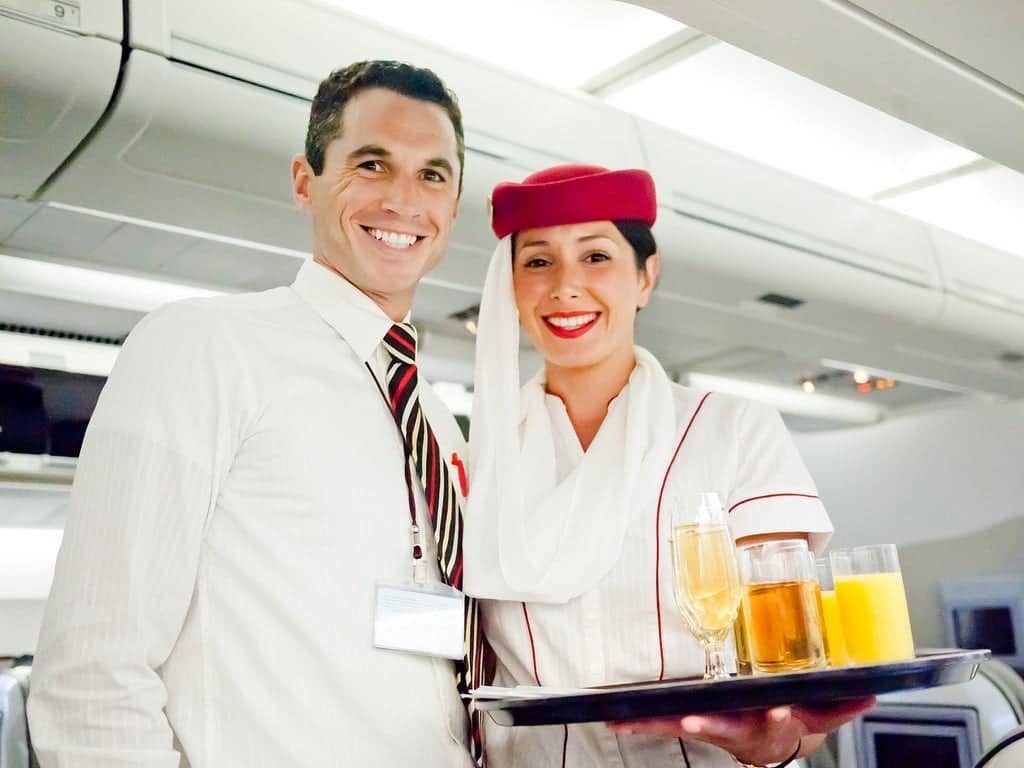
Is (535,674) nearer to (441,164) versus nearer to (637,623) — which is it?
(637,623)

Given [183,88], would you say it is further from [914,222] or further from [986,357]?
[986,357]

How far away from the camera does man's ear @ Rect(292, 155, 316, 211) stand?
199 centimetres

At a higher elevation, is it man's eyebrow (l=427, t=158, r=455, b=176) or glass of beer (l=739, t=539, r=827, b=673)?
man's eyebrow (l=427, t=158, r=455, b=176)

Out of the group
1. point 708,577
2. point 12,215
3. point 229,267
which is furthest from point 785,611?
point 229,267

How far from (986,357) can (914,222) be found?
132cm

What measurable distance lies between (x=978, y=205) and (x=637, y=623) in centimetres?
408

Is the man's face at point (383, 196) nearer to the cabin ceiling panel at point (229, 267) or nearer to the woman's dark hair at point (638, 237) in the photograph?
the woman's dark hair at point (638, 237)

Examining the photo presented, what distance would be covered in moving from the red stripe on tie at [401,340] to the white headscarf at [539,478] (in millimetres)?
140

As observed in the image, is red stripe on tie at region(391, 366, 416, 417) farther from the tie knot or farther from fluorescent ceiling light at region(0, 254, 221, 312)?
fluorescent ceiling light at region(0, 254, 221, 312)

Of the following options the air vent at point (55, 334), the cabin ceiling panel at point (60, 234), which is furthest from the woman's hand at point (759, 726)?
the air vent at point (55, 334)

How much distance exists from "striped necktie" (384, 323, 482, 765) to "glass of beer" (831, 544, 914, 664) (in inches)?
23.8

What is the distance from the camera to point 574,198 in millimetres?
1930

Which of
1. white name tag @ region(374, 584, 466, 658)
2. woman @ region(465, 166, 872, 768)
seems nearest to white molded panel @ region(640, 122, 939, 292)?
woman @ region(465, 166, 872, 768)

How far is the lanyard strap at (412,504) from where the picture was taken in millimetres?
1679
